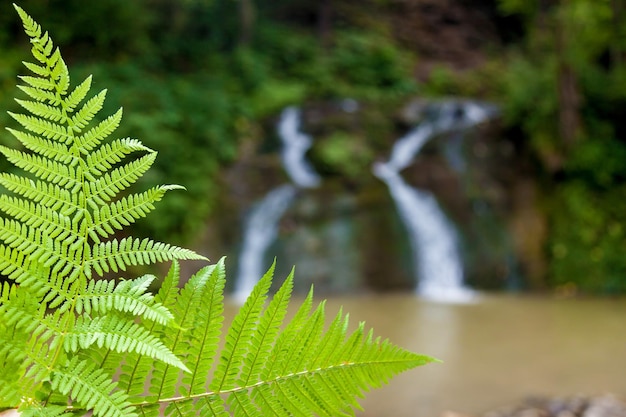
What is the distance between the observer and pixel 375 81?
15.8 meters

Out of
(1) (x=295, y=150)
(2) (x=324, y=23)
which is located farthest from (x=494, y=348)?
(2) (x=324, y=23)

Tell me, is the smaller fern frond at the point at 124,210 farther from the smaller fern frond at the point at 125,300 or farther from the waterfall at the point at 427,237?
the waterfall at the point at 427,237

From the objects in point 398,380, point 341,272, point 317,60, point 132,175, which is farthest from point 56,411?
point 317,60

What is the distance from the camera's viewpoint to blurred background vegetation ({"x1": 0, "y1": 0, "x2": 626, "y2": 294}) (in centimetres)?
773

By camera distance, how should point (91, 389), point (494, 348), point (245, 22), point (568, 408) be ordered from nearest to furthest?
point (91, 389)
point (568, 408)
point (494, 348)
point (245, 22)

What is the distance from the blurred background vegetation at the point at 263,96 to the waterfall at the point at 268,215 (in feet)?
2.13

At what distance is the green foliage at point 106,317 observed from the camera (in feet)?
2.59

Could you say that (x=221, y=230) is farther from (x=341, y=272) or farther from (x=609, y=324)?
(x=609, y=324)

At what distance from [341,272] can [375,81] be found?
9.53 metres

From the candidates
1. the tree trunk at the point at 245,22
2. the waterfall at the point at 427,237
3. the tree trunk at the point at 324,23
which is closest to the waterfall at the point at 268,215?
the waterfall at the point at 427,237

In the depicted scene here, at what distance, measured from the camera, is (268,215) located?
8867 mm

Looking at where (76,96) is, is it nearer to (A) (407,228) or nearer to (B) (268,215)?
(B) (268,215)

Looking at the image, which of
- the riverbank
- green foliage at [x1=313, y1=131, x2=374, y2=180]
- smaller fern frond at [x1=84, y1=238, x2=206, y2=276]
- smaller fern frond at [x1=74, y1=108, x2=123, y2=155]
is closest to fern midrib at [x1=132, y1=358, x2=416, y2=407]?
smaller fern frond at [x1=84, y1=238, x2=206, y2=276]

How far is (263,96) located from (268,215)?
480cm
